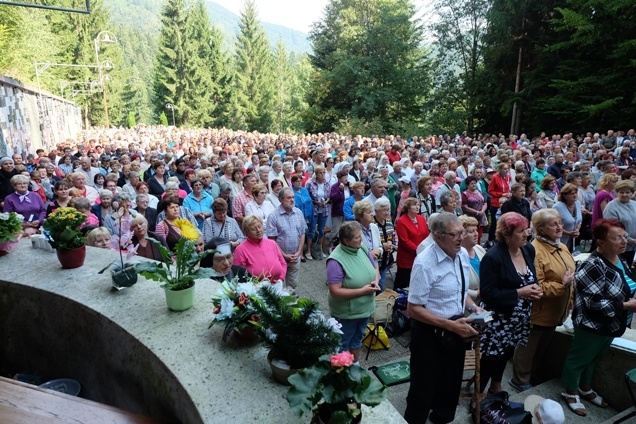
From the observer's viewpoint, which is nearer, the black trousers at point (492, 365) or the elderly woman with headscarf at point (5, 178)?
the black trousers at point (492, 365)

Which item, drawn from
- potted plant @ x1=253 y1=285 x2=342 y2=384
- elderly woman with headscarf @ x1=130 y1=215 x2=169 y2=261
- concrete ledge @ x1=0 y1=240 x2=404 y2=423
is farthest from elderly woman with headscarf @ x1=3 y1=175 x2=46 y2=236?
potted plant @ x1=253 y1=285 x2=342 y2=384

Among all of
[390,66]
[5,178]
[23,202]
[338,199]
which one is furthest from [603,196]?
[390,66]

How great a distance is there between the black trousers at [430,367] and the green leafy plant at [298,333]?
145 cm

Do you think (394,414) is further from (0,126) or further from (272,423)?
(0,126)

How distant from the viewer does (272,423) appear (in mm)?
1598

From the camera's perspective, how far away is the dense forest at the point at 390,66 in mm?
20469

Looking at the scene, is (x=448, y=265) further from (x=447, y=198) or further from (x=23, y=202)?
(x=23, y=202)

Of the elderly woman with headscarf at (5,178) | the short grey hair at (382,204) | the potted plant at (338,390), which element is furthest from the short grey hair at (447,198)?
the elderly woman with headscarf at (5,178)

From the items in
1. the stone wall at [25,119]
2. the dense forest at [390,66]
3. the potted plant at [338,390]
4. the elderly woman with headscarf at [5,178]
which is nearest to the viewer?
the potted plant at [338,390]

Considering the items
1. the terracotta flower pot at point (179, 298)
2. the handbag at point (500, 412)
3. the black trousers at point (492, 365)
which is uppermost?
the terracotta flower pot at point (179, 298)

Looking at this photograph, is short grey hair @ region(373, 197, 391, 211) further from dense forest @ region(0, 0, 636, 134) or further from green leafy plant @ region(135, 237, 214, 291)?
dense forest @ region(0, 0, 636, 134)

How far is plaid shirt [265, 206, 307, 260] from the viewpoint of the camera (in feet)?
17.5

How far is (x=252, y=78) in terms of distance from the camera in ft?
172

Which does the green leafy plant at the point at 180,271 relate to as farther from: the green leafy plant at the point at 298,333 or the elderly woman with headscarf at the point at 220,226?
the elderly woman with headscarf at the point at 220,226
